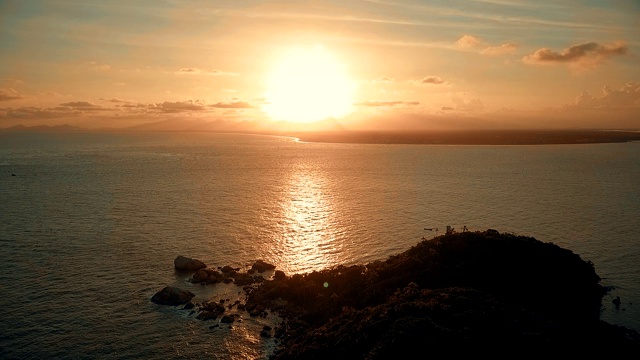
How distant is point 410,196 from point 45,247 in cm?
7381

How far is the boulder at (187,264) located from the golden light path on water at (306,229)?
10521mm

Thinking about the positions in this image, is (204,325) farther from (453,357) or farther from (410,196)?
(410,196)

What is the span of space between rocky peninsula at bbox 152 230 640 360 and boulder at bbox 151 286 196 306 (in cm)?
15

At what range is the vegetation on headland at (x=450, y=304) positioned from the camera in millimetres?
29812

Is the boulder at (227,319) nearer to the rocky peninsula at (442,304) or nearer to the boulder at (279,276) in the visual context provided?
the rocky peninsula at (442,304)

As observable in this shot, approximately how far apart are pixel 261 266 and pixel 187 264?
30.2 feet

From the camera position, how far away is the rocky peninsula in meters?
29.8

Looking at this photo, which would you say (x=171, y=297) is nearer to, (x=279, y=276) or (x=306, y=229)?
(x=279, y=276)

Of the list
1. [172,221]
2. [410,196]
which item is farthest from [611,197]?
[172,221]

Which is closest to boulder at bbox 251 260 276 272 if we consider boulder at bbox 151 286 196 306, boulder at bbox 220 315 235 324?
boulder at bbox 151 286 196 306

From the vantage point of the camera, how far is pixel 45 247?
60.1m

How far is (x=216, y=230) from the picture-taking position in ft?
234

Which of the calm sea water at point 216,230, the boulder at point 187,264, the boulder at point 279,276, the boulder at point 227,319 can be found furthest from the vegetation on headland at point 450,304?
the boulder at point 187,264

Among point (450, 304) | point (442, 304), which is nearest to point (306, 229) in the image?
point (442, 304)
